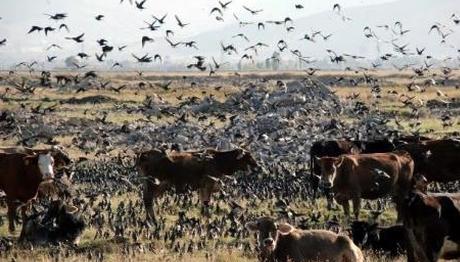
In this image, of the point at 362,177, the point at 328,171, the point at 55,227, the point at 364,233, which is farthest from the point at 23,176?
the point at 362,177

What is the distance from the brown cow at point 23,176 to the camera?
58.9ft

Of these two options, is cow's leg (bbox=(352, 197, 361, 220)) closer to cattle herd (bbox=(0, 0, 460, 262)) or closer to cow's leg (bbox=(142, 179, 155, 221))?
cattle herd (bbox=(0, 0, 460, 262))

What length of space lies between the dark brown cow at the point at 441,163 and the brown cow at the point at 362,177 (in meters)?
2.03

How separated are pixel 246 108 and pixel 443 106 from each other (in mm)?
19028

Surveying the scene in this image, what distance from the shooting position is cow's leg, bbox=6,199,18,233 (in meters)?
17.2

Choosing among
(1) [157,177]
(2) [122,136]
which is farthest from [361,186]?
(2) [122,136]

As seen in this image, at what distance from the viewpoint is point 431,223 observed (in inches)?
448

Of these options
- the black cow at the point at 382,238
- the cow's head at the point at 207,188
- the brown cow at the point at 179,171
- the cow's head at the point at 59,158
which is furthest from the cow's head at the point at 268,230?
the cow's head at the point at 59,158

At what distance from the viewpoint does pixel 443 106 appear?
59812 mm

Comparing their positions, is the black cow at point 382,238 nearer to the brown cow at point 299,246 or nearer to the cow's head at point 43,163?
the brown cow at point 299,246

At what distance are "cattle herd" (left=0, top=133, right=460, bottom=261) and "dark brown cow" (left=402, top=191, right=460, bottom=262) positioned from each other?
17 millimetres

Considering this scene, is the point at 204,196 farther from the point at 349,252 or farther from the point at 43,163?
the point at 349,252

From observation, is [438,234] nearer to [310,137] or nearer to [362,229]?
[362,229]

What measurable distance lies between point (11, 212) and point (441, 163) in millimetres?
13537
